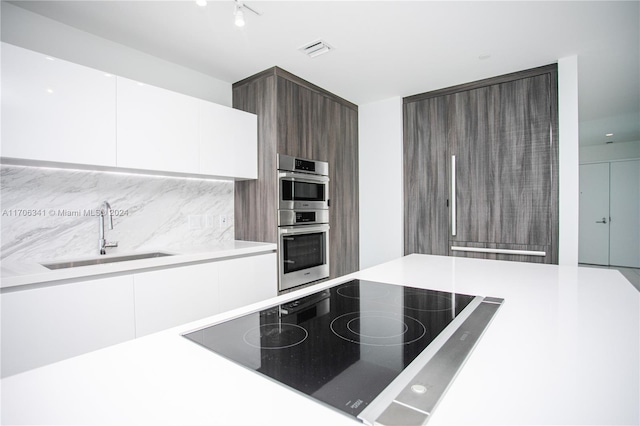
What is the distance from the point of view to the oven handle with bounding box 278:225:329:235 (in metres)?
2.87

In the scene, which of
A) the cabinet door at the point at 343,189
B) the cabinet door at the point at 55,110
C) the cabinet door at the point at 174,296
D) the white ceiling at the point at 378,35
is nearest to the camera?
the cabinet door at the point at 55,110

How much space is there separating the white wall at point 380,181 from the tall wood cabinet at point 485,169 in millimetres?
107

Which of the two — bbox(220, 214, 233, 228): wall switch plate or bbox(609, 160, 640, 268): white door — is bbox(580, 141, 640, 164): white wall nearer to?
bbox(609, 160, 640, 268): white door

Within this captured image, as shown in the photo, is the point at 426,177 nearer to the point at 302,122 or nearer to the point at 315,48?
the point at 302,122

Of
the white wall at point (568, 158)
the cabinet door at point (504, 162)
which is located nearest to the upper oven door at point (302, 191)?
the cabinet door at point (504, 162)

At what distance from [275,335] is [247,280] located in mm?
1740

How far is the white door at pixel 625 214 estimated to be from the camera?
19.1 ft

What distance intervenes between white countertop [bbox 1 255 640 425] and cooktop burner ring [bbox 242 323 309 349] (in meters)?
0.12

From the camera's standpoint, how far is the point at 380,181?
3.88m

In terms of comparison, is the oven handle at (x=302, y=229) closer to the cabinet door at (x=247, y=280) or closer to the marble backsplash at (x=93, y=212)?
the cabinet door at (x=247, y=280)

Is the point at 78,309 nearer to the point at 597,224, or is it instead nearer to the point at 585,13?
the point at 585,13

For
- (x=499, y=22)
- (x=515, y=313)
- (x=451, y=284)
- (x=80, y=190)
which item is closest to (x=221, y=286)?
(x=80, y=190)

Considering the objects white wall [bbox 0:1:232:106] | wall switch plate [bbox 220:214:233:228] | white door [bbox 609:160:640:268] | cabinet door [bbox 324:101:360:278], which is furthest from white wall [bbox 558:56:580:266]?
white door [bbox 609:160:640:268]

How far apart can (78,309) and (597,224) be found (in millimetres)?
8081
